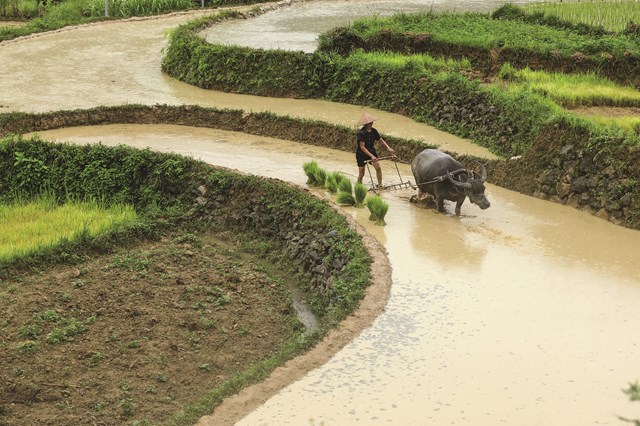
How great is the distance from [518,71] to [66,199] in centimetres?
732

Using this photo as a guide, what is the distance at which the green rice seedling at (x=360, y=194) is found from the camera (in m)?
11.1

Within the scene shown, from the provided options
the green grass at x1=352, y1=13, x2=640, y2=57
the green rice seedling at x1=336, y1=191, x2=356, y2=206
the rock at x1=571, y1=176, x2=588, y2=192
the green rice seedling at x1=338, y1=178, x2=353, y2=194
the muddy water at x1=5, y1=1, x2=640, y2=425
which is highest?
the green grass at x1=352, y1=13, x2=640, y2=57

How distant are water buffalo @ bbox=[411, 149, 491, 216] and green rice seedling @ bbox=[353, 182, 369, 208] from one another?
586 mm

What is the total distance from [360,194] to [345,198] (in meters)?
0.17

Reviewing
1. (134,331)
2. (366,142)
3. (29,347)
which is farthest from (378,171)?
(29,347)

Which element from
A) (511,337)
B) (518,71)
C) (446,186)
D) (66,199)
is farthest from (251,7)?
(511,337)

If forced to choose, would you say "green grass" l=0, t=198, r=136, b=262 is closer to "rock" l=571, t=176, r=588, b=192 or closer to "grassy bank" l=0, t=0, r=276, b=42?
"rock" l=571, t=176, r=588, b=192

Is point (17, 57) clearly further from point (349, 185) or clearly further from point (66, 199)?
point (349, 185)

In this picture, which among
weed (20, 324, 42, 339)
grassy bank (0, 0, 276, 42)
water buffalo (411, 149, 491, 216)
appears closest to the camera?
weed (20, 324, 42, 339)

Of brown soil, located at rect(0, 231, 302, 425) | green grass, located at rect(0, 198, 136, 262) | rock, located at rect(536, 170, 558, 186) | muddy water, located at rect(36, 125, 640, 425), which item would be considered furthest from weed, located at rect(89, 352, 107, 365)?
rock, located at rect(536, 170, 558, 186)

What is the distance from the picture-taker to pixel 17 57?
18281mm

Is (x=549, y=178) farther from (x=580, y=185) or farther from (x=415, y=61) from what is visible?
(x=415, y=61)

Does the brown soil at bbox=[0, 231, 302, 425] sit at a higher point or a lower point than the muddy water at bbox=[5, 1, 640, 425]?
lower

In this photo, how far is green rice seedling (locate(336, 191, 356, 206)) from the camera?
1112cm
